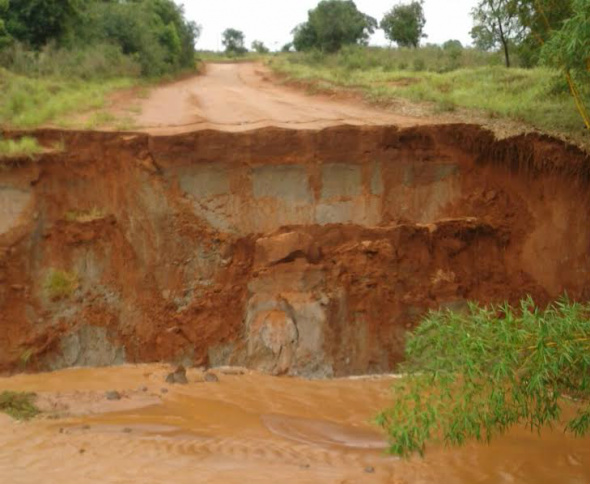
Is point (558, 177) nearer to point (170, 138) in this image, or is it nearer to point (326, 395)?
point (326, 395)

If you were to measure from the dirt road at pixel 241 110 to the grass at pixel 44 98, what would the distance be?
2.34 ft

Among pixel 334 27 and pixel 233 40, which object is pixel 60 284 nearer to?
pixel 334 27

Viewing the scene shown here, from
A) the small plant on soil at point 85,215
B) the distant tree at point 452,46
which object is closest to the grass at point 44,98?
the small plant on soil at point 85,215

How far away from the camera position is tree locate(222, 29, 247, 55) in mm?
50141

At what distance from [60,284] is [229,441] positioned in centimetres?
385

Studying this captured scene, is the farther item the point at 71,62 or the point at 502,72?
the point at 71,62

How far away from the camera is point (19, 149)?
11.2m

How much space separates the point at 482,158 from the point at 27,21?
1227 cm

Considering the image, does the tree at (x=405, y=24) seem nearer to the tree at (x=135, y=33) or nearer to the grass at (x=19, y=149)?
the tree at (x=135, y=33)

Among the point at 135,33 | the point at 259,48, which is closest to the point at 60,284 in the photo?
the point at 135,33

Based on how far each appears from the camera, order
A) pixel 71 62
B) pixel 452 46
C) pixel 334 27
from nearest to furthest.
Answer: pixel 71 62, pixel 452 46, pixel 334 27

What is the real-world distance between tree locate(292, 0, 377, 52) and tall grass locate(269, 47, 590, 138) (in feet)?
24.0

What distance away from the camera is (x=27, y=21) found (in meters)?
19.0

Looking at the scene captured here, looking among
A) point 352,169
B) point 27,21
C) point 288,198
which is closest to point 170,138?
point 288,198
